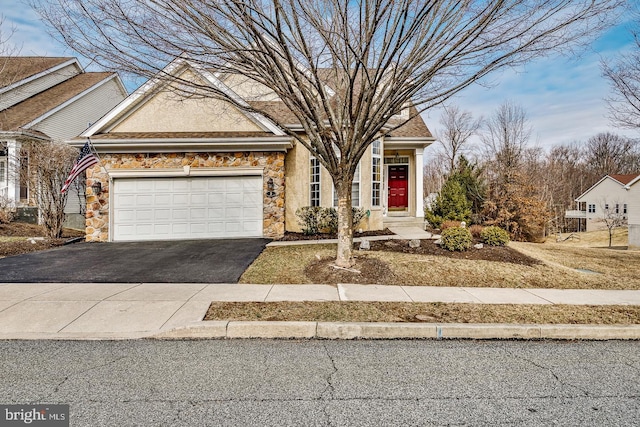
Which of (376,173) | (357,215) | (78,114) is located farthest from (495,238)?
(78,114)

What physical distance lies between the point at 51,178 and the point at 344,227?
1036cm

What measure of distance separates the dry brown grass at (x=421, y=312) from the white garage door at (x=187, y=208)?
6.87 m

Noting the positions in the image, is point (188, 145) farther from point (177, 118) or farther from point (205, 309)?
point (205, 309)

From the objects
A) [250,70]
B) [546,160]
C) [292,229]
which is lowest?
[292,229]

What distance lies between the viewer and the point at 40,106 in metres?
17.4

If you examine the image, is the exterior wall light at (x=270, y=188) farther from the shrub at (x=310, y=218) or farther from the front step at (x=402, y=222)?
the front step at (x=402, y=222)

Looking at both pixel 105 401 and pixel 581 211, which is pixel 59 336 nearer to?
pixel 105 401

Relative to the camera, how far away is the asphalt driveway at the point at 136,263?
23.4 ft

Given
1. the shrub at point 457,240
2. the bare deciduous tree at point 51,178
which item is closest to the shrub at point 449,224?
the shrub at point 457,240

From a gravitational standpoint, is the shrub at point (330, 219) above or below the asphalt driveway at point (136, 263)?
above

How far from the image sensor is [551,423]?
2.71 m

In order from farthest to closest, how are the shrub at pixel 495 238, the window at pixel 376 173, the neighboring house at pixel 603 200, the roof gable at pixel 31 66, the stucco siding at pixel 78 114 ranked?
the neighboring house at pixel 603 200 → the stucco siding at pixel 78 114 → the roof gable at pixel 31 66 → the window at pixel 376 173 → the shrub at pixel 495 238

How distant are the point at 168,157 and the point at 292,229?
4981 millimetres

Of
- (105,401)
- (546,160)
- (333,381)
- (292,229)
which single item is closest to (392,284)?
(333,381)
